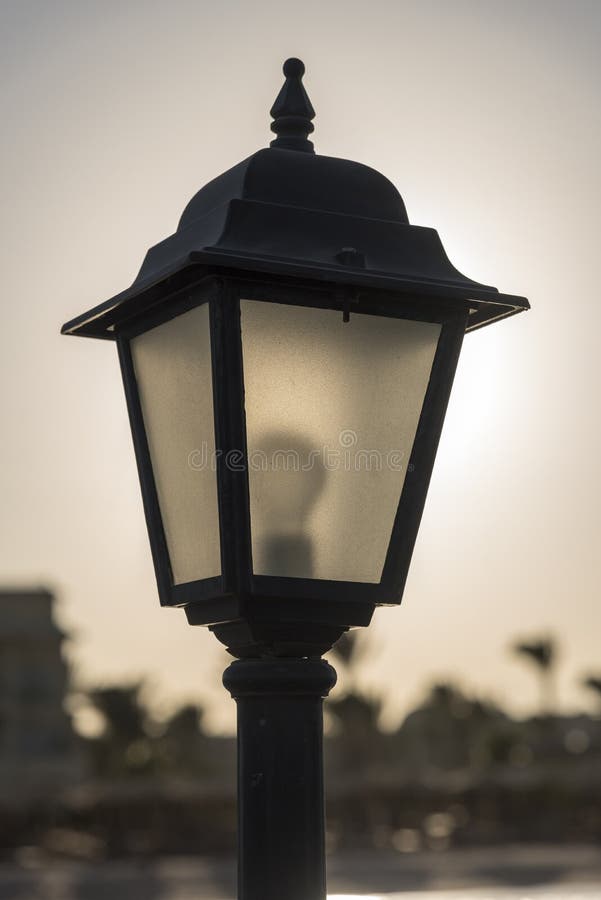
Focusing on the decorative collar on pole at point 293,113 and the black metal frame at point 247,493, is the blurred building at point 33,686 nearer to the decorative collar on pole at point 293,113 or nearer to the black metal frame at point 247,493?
the decorative collar on pole at point 293,113

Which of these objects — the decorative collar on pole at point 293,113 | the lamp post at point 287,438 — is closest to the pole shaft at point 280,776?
the lamp post at point 287,438

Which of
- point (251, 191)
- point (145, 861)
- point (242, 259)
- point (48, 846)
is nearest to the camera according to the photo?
point (242, 259)

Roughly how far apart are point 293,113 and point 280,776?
4.58 feet

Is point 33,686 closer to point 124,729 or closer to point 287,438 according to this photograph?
point 124,729

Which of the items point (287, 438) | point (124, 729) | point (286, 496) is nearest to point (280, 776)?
point (286, 496)

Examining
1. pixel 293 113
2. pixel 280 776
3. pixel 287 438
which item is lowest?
pixel 280 776

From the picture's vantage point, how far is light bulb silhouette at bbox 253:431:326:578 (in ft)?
9.30

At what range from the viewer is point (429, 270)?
3090mm

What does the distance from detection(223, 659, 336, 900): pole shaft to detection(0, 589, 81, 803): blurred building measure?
6412 centimetres

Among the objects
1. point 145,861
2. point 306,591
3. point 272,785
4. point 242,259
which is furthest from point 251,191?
point 145,861

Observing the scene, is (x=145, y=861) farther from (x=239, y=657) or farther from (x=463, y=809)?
(x=239, y=657)

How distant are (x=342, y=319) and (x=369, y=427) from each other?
21 centimetres

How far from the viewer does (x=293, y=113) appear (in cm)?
330

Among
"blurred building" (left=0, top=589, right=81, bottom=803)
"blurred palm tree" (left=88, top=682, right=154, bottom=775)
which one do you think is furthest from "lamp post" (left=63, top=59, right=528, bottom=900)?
"blurred building" (left=0, top=589, right=81, bottom=803)
